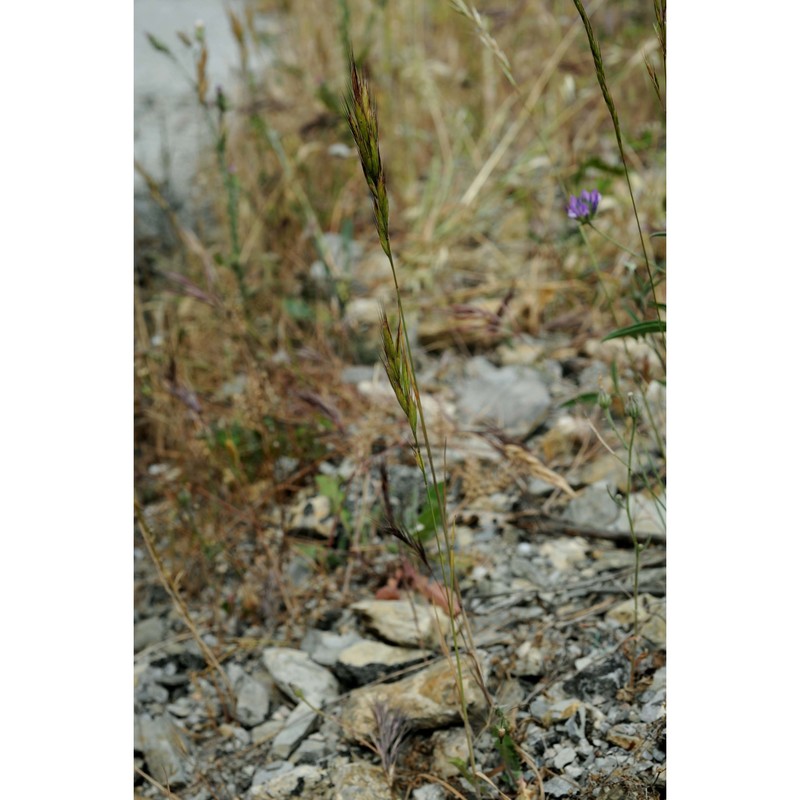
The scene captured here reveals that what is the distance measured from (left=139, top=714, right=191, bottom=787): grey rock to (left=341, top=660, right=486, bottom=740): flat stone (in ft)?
0.75

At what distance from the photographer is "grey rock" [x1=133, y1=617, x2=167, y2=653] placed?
1.59 m

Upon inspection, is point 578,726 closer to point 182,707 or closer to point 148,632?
point 182,707

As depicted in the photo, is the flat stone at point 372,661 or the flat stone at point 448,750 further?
the flat stone at point 372,661

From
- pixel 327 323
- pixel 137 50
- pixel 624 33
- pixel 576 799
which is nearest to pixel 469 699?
pixel 576 799

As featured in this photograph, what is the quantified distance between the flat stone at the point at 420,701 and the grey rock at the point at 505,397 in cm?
68

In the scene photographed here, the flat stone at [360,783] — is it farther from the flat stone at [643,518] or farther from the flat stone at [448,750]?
the flat stone at [643,518]

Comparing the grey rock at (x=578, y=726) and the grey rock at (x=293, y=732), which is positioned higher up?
the grey rock at (x=578, y=726)

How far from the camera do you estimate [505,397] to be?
76.4 inches

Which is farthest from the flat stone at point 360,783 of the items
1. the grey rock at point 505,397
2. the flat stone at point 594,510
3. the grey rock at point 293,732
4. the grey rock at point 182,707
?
the grey rock at point 505,397

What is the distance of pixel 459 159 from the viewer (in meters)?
2.84

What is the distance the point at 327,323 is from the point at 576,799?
1.40m

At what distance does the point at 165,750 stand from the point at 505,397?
0.95m

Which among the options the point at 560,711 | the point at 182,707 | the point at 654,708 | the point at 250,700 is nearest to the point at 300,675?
the point at 250,700

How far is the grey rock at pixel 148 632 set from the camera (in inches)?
62.6
